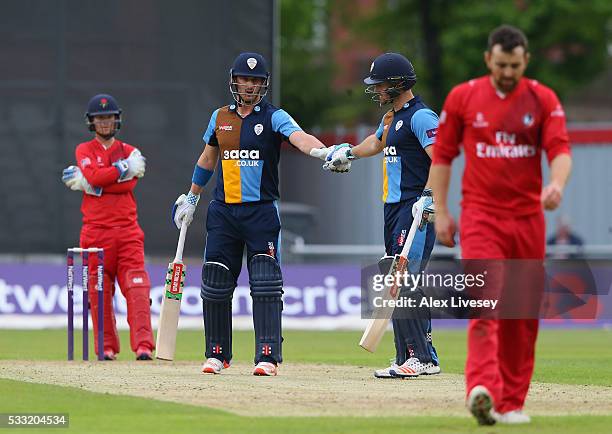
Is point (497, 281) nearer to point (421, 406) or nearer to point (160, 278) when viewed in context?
point (421, 406)

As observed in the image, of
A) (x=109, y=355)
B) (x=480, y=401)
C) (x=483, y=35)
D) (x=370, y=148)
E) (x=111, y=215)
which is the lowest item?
(x=109, y=355)

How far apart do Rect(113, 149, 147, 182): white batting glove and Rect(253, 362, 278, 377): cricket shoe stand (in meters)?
3.04

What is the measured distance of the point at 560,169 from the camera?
8.42 m

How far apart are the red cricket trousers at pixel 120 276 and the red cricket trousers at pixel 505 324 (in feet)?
18.1

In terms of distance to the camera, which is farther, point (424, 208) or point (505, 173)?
point (424, 208)

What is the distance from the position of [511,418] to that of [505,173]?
1330 mm

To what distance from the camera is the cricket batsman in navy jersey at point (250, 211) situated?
37.6 ft

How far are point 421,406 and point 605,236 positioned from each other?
61.4 feet

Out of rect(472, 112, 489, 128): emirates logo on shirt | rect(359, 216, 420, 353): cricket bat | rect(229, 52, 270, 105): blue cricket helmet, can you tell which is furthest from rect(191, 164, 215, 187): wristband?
rect(472, 112, 489, 128): emirates logo on shirt

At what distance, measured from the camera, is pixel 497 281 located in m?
8.61

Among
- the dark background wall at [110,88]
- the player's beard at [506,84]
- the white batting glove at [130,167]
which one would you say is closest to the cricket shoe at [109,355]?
the white batting glove at [130,167]

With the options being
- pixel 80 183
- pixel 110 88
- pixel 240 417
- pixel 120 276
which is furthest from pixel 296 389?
pixel 110 88

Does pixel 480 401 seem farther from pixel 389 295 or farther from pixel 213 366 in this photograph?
pixel 213 366

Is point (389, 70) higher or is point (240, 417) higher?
point (389, 70)
